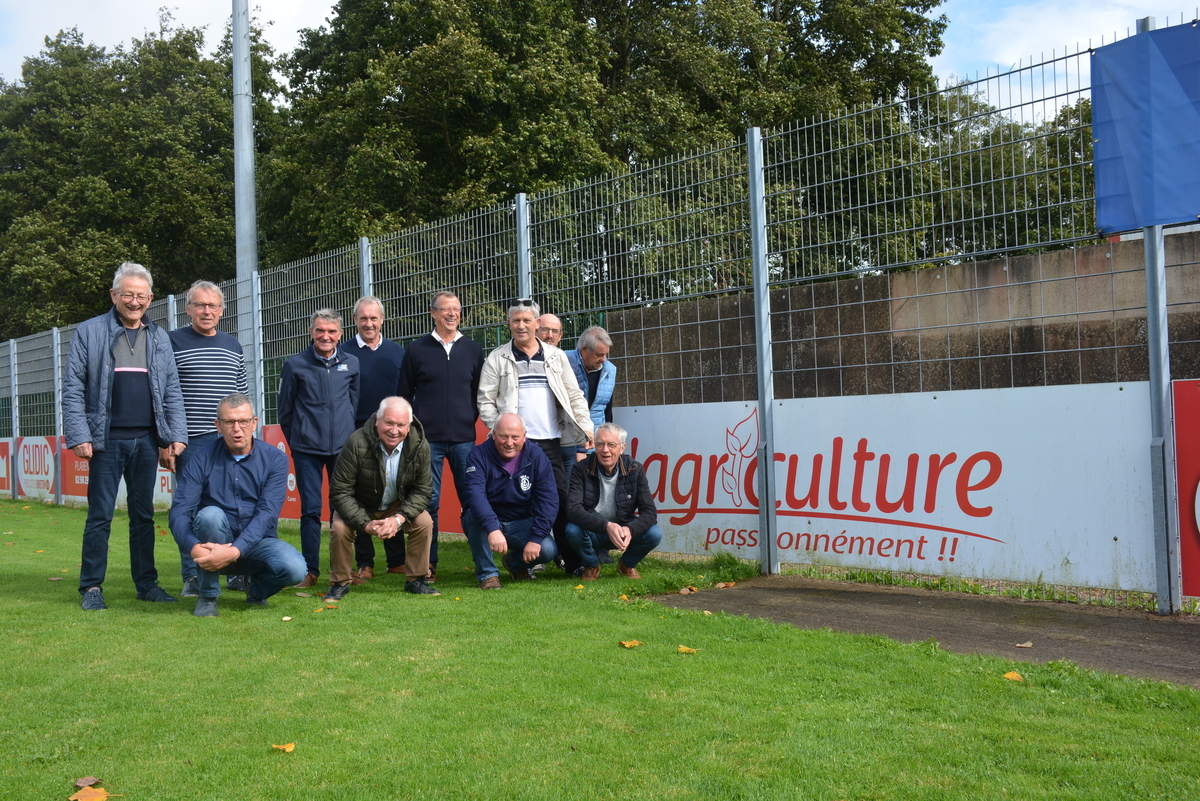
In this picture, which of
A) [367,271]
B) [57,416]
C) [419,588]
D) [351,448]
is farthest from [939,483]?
[57,416]

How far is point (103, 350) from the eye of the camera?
552cm

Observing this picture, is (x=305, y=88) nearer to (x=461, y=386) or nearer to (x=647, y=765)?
(x=461, y=386)

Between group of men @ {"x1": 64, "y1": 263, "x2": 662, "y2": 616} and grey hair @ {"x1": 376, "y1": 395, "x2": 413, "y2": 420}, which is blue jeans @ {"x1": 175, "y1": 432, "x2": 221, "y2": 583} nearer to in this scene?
group of men @ {"x1": 64, "y1": 263, "x2": 662, "y2": 616}

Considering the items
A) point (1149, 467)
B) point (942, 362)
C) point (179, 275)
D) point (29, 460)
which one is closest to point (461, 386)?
point (942, 362)

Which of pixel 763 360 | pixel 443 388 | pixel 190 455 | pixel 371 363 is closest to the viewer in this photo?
pixel 190 455

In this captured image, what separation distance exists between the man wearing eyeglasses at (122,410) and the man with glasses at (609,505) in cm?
234

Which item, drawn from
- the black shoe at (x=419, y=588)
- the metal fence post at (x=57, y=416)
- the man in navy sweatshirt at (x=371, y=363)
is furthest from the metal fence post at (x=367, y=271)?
the metal fence post at (x=57, y=416)

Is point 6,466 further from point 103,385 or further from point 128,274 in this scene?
point 128,274

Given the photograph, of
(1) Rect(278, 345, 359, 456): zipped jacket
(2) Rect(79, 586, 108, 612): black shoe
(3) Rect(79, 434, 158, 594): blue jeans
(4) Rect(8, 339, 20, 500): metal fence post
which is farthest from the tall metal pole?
(2) Rect(79, 586, 108, 612): black shoe

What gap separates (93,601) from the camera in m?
5.41

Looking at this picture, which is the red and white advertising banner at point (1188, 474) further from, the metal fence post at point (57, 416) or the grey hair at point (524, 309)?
the metal fence post at point (57, 416)

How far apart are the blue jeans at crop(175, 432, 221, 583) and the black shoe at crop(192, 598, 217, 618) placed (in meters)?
0.27

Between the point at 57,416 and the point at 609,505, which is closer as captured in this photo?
the point at 609,505

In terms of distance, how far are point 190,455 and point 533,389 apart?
2.16m
